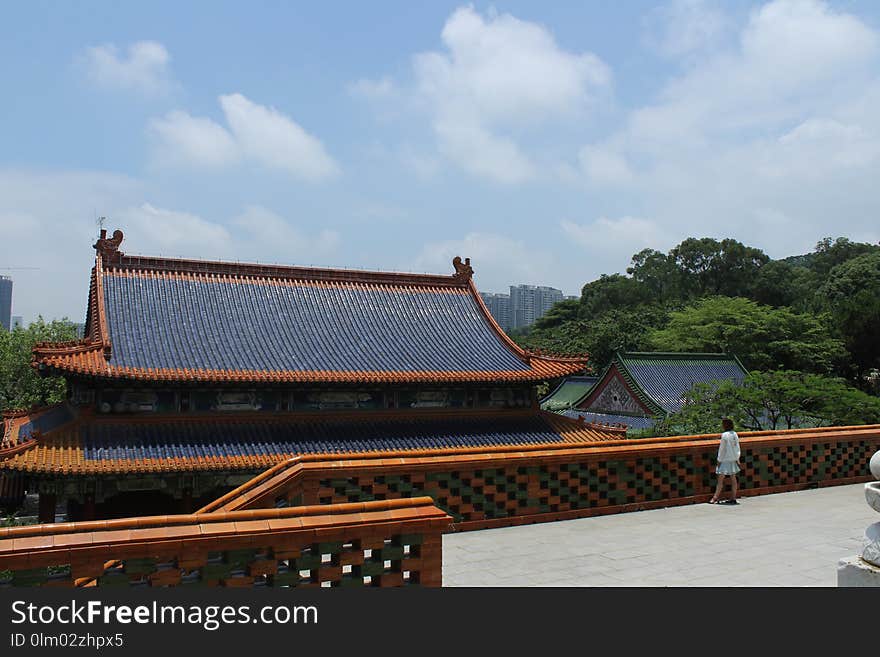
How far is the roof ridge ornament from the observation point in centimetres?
1762

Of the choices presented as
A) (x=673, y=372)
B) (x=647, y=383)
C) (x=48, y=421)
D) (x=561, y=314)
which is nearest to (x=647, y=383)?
(x=647, y=383)

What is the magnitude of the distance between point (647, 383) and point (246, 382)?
19.8 meters

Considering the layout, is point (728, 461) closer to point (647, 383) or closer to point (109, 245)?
point (109, 245)

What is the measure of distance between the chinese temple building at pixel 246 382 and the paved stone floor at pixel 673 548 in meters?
6.88

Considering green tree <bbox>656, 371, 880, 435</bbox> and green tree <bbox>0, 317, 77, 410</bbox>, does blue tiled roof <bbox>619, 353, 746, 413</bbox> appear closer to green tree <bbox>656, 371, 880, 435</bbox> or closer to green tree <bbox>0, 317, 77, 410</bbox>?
green tree <bbox>656, 371, 880, 435</bbox>

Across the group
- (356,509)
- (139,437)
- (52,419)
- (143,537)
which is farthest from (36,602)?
(52,419)

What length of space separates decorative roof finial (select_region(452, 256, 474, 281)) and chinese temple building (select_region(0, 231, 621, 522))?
0.94 metres

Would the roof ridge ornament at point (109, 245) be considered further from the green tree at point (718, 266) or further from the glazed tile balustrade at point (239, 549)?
the green tree at point (718, 266)

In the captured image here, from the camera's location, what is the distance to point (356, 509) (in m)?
4.35

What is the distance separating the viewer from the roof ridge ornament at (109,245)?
17625 millimetres

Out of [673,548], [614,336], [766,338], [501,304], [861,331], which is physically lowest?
[673,548]

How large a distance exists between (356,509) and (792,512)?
5422 millimetres

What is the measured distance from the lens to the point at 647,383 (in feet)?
99.0

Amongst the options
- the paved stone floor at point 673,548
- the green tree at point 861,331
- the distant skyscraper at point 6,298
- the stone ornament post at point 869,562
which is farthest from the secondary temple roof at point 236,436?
the distant skyscraper at point 6,298
